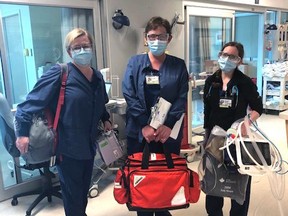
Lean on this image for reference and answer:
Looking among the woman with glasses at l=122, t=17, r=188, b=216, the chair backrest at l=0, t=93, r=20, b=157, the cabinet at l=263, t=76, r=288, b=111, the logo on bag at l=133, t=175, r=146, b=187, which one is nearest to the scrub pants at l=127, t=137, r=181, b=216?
the woman with glasses at l=122, t=17, r=188, b=216

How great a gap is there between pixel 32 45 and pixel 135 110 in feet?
5.17

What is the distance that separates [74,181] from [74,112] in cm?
45

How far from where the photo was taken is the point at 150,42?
1905 mm

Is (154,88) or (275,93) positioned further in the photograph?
(275,93)

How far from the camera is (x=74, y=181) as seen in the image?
1.86 m

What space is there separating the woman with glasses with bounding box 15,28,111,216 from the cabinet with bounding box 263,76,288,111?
14.4ft

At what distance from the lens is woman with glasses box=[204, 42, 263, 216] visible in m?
1.86

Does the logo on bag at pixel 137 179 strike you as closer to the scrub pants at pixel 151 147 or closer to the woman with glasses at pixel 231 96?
the scrub pants at pixel 151 147

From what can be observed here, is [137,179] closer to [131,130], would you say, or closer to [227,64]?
[131,130]

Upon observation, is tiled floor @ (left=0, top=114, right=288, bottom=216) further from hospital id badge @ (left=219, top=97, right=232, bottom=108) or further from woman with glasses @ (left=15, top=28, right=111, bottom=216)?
hospital id badge @ (left=219, top=97, right=232, bottom=108)

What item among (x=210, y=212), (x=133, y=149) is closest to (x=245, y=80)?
(x=133, y=149)

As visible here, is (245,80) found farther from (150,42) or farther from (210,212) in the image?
(210,212)

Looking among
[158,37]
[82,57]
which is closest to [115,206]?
[82,57]

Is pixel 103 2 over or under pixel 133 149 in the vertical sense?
over
